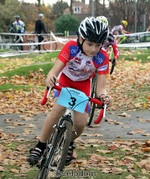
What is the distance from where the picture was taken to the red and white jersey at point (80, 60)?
5.73 m

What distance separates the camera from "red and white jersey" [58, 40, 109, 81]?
18.8 feet

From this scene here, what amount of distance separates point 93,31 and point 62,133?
1.05m

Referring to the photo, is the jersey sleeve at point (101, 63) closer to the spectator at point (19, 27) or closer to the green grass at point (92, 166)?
the green grass at point (92, 166)

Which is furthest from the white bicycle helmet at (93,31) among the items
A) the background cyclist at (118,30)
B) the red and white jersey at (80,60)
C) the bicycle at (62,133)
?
the background cyclist at (118,30)

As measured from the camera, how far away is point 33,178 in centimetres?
616

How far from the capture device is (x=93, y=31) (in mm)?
5449

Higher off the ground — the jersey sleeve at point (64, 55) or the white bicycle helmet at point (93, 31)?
the white bicycle helmet at point (93, 31)

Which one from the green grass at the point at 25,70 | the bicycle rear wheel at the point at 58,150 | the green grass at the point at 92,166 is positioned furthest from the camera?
the green grass at the point at 25,70


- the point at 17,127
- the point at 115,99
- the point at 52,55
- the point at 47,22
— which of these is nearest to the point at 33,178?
the point at 17,127

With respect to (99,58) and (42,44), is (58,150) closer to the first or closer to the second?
(99,58)

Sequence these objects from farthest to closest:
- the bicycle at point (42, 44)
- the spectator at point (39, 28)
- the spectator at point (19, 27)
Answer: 1. the bicycle at point (42, 44)
2. the spectator at point (19, 27)
3. the spectator at point (39, 28)

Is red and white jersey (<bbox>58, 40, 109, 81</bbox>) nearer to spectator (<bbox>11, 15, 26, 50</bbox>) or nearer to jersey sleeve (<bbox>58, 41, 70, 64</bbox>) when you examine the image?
jersey sleeve (<bbox>58, 41, 70, 64</bbox>)

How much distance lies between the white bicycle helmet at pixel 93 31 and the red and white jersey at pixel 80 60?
0.23 metres

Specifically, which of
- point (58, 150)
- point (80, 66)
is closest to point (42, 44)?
point (80, 66)
